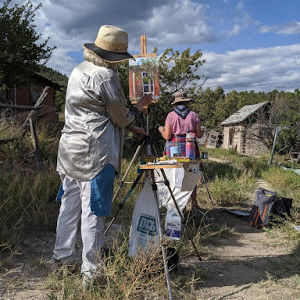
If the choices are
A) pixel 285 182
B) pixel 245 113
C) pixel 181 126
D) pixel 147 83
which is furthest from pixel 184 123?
pixel 245 113

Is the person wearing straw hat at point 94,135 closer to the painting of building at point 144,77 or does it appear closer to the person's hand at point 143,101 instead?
the person's hand at point 143,101

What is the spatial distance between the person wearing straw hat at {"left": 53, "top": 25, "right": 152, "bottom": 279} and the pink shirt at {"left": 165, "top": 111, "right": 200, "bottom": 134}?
202cm

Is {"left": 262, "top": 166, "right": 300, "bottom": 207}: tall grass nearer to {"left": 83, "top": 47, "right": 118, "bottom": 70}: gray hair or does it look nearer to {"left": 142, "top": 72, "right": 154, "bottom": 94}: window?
{"left": 142, "top": 72, "right": 154, "bottom": 94}: window

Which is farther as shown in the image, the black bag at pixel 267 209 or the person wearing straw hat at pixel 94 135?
the black bag at pixel 267 209

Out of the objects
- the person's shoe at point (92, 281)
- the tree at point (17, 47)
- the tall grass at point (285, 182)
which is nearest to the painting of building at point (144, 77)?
the person's shoe at point (92, 281)

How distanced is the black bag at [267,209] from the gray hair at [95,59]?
3.03 metres

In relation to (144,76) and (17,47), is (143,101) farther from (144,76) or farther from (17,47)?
(17,47)

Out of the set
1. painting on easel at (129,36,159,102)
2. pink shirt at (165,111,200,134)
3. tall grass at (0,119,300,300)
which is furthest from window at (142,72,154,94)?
tall grass at (0,119,300,300)

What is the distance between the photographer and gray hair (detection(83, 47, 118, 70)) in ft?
7.24

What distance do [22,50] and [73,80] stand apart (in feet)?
37.4

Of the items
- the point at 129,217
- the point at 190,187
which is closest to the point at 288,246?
the point at 190,187

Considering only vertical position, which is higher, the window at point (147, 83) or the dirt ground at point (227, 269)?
the window at point (147, 83)

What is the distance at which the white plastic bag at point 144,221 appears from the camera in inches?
101

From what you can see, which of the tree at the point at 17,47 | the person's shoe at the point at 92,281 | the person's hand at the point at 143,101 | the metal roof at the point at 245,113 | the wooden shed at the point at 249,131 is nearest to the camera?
the person's shoe at the point at 92,281
